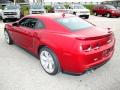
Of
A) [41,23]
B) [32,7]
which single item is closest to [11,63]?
[41,23]

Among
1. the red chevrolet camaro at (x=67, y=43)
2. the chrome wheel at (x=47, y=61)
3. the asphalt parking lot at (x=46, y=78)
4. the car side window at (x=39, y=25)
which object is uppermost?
the car side window at (x=39, y=25)

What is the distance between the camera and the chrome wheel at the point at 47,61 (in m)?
4.99

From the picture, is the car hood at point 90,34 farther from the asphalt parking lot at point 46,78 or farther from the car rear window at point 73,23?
the asphalt parking lot at point 46,78

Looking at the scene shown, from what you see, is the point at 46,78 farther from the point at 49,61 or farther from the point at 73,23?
the point at 73,23

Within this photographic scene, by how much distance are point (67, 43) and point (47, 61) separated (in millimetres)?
989

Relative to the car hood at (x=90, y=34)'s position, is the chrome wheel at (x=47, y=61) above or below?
below

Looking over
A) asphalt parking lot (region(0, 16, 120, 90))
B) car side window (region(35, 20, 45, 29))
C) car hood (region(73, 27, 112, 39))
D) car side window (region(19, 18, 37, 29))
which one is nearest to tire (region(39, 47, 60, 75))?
asphalt parking lot (region(0, 16, 120, 90))

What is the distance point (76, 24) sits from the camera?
541 cm

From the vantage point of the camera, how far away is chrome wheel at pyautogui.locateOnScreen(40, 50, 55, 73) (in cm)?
499

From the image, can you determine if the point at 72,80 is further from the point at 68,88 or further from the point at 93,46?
the point at 93,46

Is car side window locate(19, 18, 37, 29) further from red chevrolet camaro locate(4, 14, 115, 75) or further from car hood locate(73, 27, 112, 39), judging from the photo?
car hood locate(73, 27, 112, 39)

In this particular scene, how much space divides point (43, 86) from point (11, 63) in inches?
71.8

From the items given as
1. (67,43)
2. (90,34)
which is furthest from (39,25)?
(90,34)

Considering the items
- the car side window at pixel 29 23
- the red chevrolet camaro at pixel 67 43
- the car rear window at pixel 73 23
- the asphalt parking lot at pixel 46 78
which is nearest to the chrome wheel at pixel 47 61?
the red chevrolet camaro at pixel 67 43
